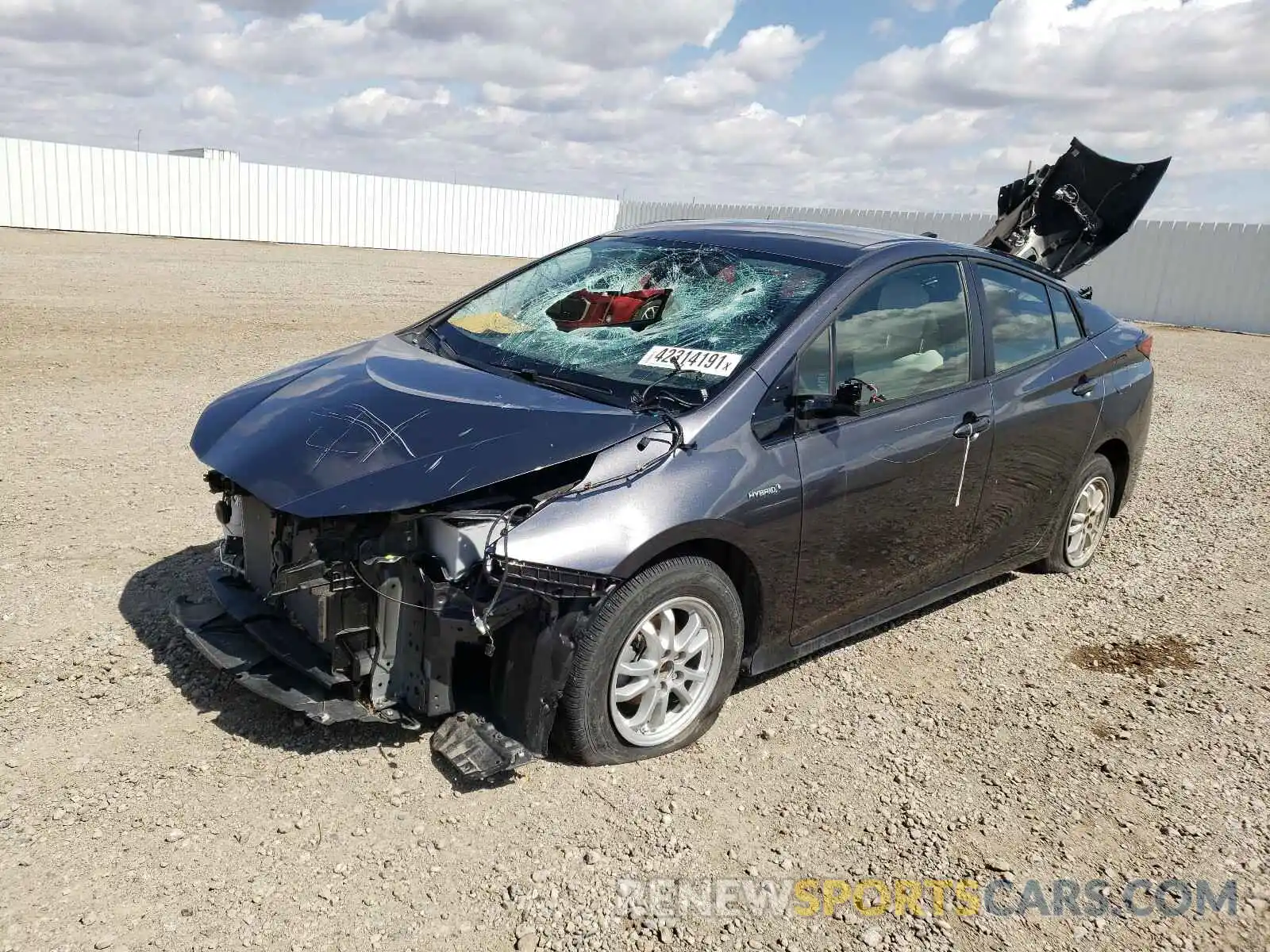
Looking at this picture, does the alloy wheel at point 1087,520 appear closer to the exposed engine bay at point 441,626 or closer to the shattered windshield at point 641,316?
the shattered windshield at point 641,316

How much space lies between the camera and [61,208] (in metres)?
29.5

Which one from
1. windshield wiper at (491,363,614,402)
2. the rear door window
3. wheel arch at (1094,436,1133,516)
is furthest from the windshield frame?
wheel arch at (1094,436,1133,516)

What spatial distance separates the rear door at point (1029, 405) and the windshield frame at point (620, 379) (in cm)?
106

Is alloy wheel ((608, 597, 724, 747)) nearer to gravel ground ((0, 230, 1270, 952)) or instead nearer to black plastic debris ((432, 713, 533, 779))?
gravel ground ((0, 230, 1270, 952))

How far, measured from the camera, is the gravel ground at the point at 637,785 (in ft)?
9.48

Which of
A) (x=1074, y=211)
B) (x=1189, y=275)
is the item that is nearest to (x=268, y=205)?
(x=1189, y=275)

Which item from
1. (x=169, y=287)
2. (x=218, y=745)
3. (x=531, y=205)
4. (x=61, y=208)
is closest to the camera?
(x=218, y=745)

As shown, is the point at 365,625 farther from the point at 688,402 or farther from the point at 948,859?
the point at 948,859

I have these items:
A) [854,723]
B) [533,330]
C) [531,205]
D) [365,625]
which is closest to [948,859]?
[854,723]

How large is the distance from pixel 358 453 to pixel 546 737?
3.61ft

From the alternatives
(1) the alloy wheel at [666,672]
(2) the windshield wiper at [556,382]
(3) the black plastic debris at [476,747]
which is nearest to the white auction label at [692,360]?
(2) the windshield wiper at [556,382]

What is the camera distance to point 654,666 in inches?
139

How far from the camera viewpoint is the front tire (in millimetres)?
3338

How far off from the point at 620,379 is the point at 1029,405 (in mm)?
2118
